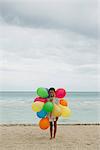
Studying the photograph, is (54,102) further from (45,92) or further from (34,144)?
(34,144)

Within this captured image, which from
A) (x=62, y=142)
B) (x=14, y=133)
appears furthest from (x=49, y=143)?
(x=14, y=133)

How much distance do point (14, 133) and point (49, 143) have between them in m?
1.53

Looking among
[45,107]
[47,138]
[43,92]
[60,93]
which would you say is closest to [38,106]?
[45,107]

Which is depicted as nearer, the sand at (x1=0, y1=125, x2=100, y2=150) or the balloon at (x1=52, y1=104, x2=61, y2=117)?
the sand at (x1=0, y1=125, x2=100, y2=150)

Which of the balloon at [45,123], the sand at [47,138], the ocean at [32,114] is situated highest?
the balloon at [45,123]

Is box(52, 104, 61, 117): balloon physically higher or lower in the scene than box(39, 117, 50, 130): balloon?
higher

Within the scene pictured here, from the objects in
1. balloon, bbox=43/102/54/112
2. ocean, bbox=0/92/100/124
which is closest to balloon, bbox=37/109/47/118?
balloon, bbox=43/102/54/112

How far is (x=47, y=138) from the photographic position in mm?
8156

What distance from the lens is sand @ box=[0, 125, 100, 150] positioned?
23.7 ft

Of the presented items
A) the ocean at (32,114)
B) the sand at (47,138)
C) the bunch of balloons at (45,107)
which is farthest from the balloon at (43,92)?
the ocean at (32,114)

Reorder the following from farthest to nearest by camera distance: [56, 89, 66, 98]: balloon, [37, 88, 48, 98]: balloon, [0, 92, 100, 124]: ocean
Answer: [0, 92, 100, 124]: ocean < [56, 89, 66, 98]: balloon < [37, 88, 48, 98]: balloon

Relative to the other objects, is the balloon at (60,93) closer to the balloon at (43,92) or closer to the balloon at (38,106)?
the balloon at (43,92)

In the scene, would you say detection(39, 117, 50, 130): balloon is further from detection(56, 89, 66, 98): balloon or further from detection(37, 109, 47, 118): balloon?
detection(56, 89, 66, 98): balloon

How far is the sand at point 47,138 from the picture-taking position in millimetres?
7215
